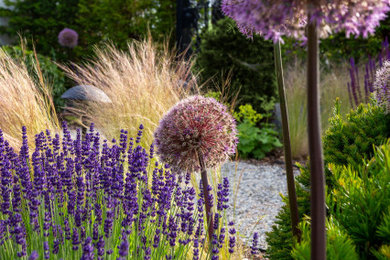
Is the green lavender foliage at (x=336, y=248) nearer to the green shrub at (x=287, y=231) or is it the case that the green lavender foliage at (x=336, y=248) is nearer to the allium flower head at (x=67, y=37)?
the green shrub at (x=287, y=231)

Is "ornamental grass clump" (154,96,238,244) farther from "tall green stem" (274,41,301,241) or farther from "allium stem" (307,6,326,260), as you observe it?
"allium stem" (307,6,326,260)

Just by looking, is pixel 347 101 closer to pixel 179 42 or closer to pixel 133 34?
pixel 179 42

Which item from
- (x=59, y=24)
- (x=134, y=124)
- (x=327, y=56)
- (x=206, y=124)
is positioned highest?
(x=59, y=24)

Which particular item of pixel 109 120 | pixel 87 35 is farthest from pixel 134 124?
pixel 87 35

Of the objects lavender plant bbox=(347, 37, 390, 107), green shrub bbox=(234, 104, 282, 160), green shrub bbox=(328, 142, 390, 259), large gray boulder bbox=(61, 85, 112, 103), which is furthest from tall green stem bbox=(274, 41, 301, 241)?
green shrub bbox=(234, 104, 282, 160)

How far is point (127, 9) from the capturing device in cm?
1453

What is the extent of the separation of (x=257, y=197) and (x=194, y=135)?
310 centimetres

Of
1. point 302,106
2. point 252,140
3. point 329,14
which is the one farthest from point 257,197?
point 329,14

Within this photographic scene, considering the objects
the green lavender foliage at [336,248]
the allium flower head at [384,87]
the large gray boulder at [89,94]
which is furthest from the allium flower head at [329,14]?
the large gray boulder at [89,94]

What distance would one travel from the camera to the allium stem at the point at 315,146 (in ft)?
3.26

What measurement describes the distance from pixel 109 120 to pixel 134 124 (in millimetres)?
392

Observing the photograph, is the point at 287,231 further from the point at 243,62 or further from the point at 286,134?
the point at 243,62

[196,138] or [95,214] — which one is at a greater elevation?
[196,138]

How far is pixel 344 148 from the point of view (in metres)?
2.17
